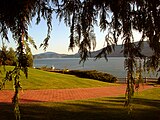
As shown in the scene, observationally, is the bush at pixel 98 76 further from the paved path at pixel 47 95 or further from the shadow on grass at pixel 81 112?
the shadow on grass at pixel 81 112

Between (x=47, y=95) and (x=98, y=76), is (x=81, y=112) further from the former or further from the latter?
(x=98, y=76)

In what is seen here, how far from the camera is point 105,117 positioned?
35.7 ft

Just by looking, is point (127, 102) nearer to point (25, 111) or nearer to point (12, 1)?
point (12, 1)

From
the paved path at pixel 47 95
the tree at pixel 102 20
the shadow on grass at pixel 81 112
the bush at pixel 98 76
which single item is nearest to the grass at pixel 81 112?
the shadow on grass at pixel 81 112

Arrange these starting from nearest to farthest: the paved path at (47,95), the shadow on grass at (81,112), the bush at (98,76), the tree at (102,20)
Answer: the tree at (102,20), the shadow on grass at (81,112), the paved path at (47,95), the bush at (98,76)

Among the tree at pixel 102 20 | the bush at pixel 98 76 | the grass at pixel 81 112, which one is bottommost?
the grass at pixel 81 112

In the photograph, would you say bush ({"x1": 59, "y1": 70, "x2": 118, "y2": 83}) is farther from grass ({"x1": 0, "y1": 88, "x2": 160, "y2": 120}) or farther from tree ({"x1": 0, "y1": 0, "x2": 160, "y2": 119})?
tree ({"x1": 0, "y1": 0, "x2": 160, "y2": 119})

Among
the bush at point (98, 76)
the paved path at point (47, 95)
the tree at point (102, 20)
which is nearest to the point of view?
the tree at point (102, 20)

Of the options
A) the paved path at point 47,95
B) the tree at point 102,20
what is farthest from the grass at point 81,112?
the tree at point 102,20

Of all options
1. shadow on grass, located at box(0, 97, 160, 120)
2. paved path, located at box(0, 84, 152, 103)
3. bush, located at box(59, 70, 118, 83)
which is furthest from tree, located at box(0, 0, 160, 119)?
bush, located at box(59, 70, 118, 83)

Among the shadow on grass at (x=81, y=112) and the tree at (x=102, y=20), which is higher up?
the tree at (x=102, y=20)

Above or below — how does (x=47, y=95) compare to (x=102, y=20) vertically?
below

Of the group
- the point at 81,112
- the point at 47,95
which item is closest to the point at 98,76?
the point at 47,95

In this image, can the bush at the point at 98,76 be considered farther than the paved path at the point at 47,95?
Yes
